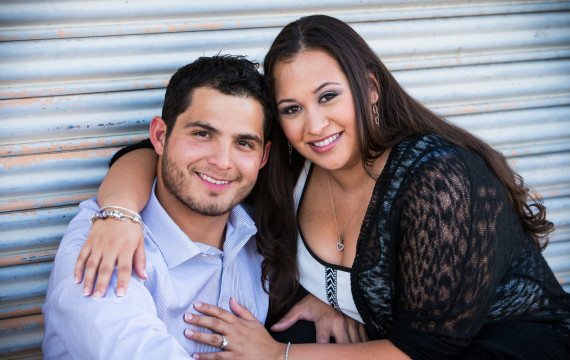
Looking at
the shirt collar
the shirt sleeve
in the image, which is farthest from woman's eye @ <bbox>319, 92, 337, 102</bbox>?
the shirt sleeve

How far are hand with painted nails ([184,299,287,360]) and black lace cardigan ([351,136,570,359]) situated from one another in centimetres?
46

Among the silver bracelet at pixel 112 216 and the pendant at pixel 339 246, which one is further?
the pendant at pixel 339 246

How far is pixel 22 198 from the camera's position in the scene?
2576 mm

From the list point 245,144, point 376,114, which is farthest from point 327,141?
point 245,144

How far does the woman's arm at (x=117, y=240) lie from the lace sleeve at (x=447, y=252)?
3.57 feet

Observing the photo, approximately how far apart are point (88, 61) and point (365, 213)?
1.61 m

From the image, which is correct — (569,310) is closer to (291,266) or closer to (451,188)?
(451,188)

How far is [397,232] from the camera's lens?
2.10m

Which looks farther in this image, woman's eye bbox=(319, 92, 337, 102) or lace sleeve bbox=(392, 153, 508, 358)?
woman's eye bbox=(319, 92, 337, 102)

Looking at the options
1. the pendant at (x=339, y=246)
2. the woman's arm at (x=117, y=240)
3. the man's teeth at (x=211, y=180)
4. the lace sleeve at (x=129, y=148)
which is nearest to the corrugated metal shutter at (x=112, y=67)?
the lace sleeve at (x=129, y=148)

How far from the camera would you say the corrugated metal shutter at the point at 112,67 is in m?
2.48

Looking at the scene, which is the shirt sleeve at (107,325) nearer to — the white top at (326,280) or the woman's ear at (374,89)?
the white top at (326,280)

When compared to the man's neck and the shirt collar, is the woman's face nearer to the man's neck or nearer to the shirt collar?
the man's neck

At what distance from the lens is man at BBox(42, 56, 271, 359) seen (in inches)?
80.1
